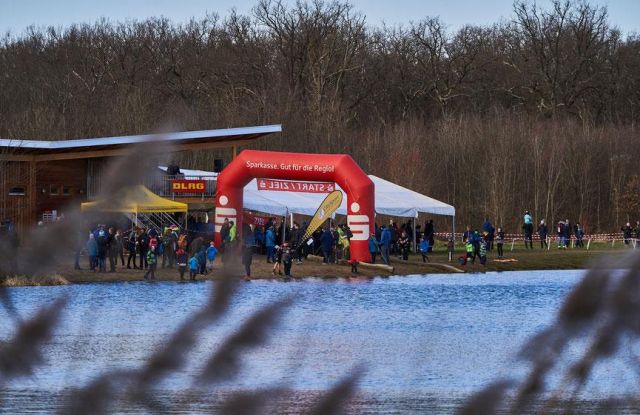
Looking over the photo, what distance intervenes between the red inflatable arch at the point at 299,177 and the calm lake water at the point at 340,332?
2.43 meters

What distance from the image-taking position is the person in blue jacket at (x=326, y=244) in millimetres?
45125

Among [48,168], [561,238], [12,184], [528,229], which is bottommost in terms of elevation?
[561,238]

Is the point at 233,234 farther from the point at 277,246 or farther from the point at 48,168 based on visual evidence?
the point at 48,168

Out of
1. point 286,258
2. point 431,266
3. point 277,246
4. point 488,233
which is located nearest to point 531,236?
point 488,233

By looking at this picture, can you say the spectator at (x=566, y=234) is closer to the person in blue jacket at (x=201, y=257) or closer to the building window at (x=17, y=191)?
the person in blue jacket at (x=201, y=257)

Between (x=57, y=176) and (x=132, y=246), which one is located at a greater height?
(x=57, y=176)

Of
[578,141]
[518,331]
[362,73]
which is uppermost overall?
[362,73]

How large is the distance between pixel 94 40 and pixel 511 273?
143ft

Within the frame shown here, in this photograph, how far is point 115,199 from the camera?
2602mm

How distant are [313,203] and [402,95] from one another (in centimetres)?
3809

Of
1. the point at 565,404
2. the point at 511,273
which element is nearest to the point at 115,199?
the point at 565,404

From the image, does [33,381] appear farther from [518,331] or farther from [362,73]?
[362,73]

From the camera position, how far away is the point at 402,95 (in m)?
84.7

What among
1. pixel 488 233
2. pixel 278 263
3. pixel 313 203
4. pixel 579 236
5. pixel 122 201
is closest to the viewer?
pixel 122 201
